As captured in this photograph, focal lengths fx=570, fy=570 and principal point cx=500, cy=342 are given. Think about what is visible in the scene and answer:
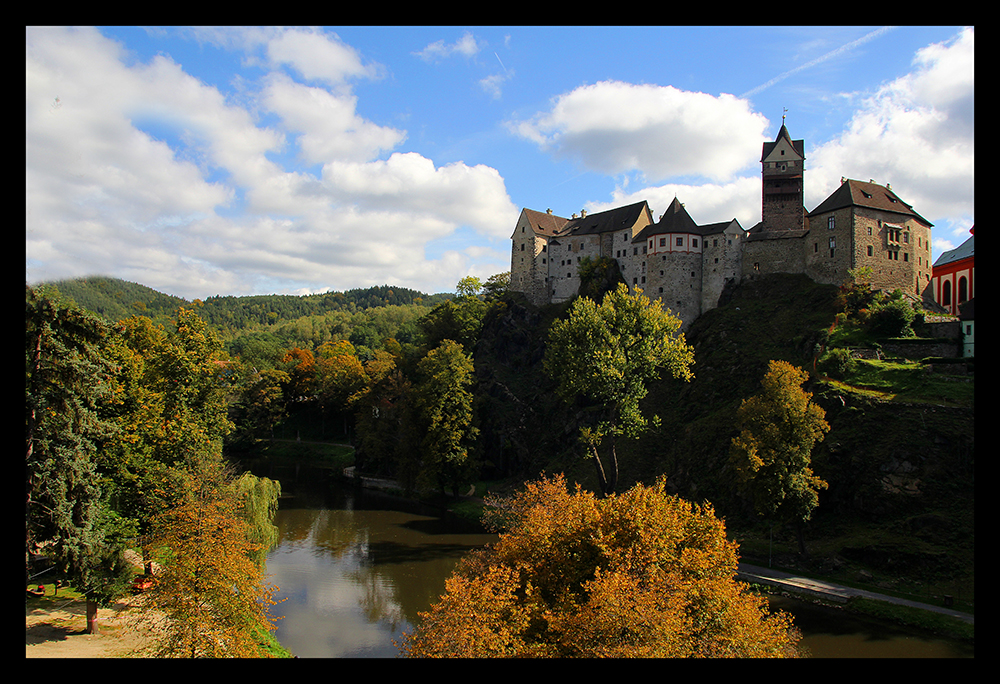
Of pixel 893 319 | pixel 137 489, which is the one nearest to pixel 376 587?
pixel 137 489

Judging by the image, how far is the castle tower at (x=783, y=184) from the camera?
46.5m

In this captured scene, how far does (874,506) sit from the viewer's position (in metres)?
27.1

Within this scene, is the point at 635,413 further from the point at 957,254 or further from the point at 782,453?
the point at 957,254

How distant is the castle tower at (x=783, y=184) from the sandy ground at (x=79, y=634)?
48601 mm

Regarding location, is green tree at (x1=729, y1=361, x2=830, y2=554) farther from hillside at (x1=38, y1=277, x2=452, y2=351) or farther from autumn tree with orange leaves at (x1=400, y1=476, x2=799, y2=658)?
hillside at (x1=38, y1=277, x2=452, y2=351)

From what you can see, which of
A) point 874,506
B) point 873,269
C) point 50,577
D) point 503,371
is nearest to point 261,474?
point 503,371

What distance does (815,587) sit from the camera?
24547 millimetres

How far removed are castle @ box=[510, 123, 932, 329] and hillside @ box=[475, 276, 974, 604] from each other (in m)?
2.04

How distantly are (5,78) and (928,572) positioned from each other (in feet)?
102

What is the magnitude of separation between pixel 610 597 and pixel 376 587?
18.0 metres

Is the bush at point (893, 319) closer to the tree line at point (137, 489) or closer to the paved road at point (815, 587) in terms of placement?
the paved road at point (815, 587)

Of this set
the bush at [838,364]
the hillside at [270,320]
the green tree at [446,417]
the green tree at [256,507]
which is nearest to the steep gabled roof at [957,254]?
the bush at [838,364]
